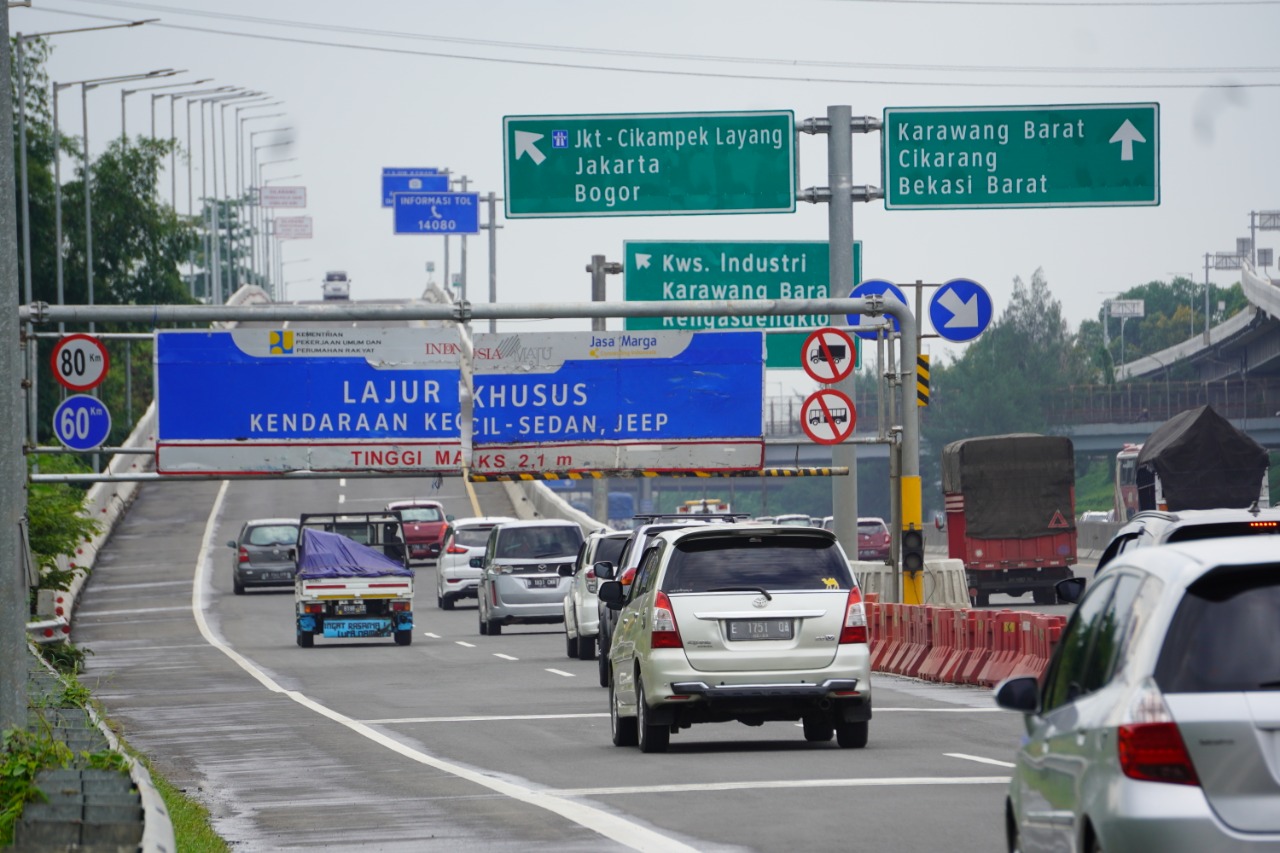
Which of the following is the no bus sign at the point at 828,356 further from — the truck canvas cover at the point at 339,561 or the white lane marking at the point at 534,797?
the truck canvas cover at the point at 339,561

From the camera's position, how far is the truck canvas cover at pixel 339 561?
3575 centimetres

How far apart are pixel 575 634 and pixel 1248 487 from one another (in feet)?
70.7

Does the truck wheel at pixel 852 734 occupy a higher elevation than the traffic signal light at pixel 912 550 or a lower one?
lower

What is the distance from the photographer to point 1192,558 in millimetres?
7059

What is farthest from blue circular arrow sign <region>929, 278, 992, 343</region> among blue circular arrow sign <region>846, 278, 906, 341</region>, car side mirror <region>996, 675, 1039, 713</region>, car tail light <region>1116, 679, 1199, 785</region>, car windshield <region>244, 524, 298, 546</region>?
car windshield <region>244, 524, 298, 546</region>

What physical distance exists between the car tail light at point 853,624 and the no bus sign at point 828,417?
11818 mm

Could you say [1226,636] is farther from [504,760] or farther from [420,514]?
[420,514]

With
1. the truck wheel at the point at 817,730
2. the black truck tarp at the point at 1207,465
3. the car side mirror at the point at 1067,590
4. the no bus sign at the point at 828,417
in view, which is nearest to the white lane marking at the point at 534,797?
the truck wheel at the point at 817,730

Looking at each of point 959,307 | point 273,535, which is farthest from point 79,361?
point 273,535

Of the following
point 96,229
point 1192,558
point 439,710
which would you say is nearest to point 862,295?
point 439,710

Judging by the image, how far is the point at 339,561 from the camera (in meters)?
35.8

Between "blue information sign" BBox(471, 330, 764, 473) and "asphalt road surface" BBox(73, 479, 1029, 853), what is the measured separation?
2782 millimetres

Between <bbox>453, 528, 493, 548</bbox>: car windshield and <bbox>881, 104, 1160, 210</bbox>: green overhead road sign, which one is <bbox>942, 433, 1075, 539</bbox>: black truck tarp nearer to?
<bbox>453, 528, 493, 548</bbox>: car windshield

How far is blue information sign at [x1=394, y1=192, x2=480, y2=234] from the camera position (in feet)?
274
